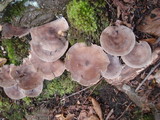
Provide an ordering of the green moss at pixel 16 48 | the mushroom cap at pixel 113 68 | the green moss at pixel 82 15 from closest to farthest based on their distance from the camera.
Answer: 1. the green moss at pixel 82 15
2. the mushroom cap at pixel 113 68
3. the green moss at pixel 16 48

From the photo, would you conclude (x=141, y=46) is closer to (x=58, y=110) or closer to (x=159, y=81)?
(x=159, y=81)

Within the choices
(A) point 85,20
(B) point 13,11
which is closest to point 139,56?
(A) point 85,20

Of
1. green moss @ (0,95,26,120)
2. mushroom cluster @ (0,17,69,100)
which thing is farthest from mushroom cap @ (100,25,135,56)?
green moss @ (0,95,26,120)

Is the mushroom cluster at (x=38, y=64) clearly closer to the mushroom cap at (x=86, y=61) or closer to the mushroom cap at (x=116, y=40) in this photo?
the mushroom cap at (x=86, y=61)

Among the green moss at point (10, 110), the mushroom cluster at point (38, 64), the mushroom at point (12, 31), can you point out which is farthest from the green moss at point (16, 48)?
the green moss at point (10, 110)

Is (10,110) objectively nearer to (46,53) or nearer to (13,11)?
(46,53)

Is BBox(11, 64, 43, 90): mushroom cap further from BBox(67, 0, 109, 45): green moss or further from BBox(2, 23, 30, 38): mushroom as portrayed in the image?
BBox(67, 0, 109, 45): green moss

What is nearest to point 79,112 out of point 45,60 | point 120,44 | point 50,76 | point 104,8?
point 50,76
